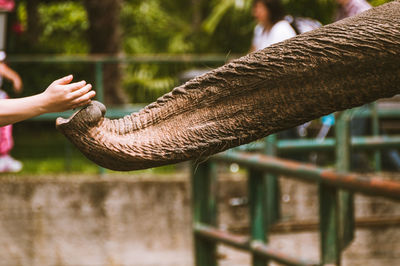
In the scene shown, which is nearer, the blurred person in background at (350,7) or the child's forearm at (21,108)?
the child's forearm at (21,108)

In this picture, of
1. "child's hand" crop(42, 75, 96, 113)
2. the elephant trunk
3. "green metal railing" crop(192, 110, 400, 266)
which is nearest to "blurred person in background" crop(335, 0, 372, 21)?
"green metal railing" crop(192, 110, 400, 266)

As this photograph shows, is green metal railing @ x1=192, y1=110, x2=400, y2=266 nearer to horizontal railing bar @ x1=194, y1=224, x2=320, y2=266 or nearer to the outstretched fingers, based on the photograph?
horizontal railing bar @ x1=194, y1=224, x2=320, y2=266

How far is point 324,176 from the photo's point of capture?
334cm

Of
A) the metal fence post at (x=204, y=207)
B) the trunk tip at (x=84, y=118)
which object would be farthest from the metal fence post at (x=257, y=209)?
the trunk tip at (x=84, y=118)

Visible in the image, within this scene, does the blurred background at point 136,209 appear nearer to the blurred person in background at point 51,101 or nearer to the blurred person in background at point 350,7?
the blurred person in background at point 350,7

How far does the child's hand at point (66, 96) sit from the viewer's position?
1.87 meters

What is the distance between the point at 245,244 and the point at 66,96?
7.44 feet

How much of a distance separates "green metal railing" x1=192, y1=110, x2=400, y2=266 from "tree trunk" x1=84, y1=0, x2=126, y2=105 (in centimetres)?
364

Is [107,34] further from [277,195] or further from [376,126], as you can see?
[277,195]

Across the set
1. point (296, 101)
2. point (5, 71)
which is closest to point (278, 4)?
point (5, 71)

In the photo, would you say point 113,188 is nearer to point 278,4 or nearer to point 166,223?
point 166,223

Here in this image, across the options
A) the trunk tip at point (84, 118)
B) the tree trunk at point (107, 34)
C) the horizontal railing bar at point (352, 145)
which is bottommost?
the horizontal railing bar at point (352, 145)

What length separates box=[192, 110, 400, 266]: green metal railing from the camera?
332cm

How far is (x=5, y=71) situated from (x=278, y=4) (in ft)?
7.90
